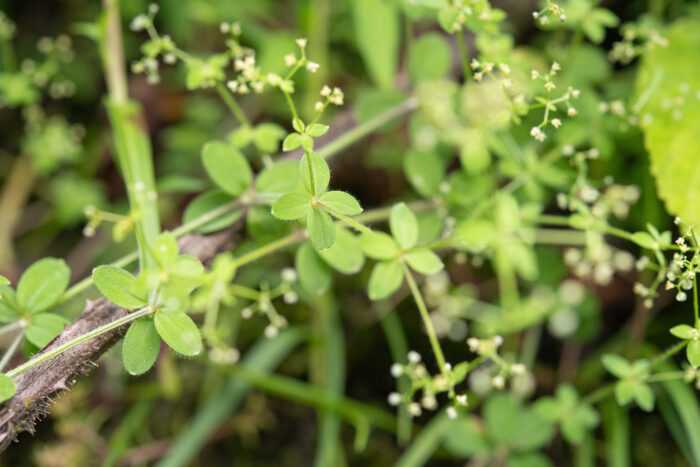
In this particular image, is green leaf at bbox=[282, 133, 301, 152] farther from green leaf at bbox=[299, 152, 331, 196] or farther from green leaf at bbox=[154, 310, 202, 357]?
green leaf at bbox=[154, 310, 202, 357]

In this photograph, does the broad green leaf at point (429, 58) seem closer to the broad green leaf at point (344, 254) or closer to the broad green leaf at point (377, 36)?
the broad green leaf at point (377, 36)

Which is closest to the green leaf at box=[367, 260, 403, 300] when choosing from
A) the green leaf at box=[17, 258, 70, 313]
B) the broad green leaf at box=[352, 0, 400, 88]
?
the green leaf at box=[17, 258, 70, 313]

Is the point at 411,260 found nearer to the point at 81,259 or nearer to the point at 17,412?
the point at 17,412

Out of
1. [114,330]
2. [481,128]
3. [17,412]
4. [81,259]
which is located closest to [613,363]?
[481,128]

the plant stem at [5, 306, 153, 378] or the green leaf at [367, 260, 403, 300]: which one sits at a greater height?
the green leaf at [367, 260, 403, 300]

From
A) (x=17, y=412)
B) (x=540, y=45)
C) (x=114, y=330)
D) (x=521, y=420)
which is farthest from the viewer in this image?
(x=540, y=45)
